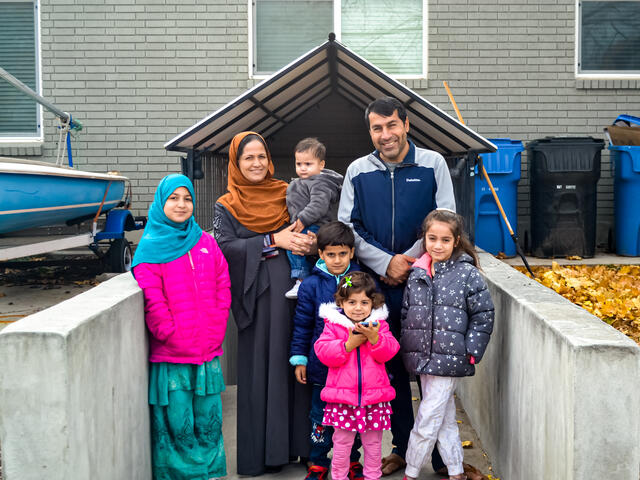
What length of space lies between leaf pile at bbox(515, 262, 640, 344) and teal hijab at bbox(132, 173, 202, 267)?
3.46m

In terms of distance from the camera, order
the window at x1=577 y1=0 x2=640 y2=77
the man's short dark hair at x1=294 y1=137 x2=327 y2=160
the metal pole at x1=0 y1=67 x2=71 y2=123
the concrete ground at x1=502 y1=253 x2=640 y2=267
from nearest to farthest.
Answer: the man's short dark hair at x1=294 y1=137 x2=327 y2=160
the metal pole at x1=0 y1=67 x2=71 y2=123
the concrete ground at x1=502 y1=253 x2=640 y2=267
the window at x1=577 y1=0 x2=640 y2=77

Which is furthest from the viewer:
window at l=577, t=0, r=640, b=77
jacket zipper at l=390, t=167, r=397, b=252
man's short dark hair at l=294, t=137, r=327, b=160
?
window at l=577, t=0, r=640, b=77

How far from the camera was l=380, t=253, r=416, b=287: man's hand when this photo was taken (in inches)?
130

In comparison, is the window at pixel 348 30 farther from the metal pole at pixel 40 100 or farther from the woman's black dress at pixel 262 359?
the woman's black dress at pixel 262 359

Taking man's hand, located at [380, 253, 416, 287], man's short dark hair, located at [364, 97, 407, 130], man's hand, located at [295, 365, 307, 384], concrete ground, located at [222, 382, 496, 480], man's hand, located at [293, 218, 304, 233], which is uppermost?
man's short dark hair, located at [364, 97, 407, 130]

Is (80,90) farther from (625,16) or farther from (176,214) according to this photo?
(625,16)

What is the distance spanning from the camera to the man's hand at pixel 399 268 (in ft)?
10.8

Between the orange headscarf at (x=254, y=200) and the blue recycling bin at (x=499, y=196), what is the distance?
472cm

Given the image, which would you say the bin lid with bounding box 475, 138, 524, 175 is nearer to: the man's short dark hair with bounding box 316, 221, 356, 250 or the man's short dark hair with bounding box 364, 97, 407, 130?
the man's short dark hair with bounding box 364, 97, 407, 130

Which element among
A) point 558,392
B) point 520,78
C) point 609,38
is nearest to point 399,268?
point 558,392

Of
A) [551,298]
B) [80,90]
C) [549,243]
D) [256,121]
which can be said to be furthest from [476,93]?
[551,298]

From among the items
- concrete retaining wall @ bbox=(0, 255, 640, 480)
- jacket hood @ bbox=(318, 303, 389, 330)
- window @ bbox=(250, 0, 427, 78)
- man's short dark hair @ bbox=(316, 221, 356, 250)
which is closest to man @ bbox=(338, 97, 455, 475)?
man's short dark hair @ bbox=(316, 221, 356, 250)

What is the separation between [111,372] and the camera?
2.71m

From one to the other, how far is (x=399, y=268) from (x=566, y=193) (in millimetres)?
5262
